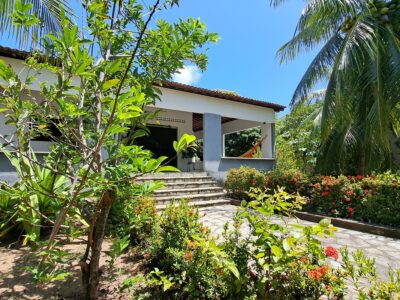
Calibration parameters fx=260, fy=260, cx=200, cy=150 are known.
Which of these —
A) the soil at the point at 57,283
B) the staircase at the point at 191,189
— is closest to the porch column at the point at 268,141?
the staircase at the point at 191,189

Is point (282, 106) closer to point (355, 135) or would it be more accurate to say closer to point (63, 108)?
point (355, 135)

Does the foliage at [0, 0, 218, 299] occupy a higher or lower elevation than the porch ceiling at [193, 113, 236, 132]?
lower

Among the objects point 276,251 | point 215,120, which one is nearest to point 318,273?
point 276,251

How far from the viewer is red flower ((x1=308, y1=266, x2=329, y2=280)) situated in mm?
2059

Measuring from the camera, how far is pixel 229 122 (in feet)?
48.8

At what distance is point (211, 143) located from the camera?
1062 cm

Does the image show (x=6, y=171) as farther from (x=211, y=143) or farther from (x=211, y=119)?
(x=211, y=119)

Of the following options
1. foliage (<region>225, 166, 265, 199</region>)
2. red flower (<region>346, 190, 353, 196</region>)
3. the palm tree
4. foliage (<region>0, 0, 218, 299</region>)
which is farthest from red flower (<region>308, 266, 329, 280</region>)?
foliage (<region>225, 166, 265, 199</region>)

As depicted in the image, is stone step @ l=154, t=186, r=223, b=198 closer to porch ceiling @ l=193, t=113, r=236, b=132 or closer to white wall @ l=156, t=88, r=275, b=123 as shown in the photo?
white wall @ l=156, t=88, r=275, b=123

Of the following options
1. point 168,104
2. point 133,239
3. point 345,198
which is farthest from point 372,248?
point 168,104

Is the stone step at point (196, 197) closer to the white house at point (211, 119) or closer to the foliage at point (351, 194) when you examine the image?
the white house at point (211, 119)

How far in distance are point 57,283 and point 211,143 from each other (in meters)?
8.06

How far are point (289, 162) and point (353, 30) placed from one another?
282 inches

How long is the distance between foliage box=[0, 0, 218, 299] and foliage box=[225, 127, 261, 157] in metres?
22.1
